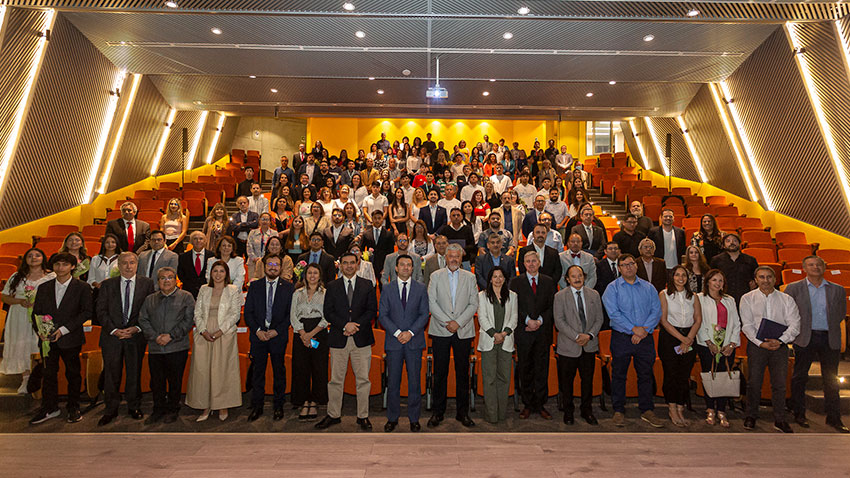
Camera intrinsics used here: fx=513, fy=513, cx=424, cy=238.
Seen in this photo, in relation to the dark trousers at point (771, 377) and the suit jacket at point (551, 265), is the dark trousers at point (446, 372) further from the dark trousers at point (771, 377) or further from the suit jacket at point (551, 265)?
the dark trousers at point (771, 377)

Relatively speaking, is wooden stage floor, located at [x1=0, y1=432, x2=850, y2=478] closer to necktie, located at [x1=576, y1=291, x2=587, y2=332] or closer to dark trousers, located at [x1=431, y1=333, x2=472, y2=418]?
dark trousers, located at [x1=431, y1=333, x2=472, y2=418]

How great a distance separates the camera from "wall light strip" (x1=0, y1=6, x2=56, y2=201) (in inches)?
275

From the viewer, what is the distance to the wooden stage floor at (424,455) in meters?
3.32

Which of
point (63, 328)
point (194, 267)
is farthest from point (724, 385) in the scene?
point (63, 328)

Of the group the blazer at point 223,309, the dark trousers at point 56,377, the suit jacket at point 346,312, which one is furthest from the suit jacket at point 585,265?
the dark trousers at point 56,377

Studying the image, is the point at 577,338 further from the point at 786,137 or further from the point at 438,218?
the point at 786,137

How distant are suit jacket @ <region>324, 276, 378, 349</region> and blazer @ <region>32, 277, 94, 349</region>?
6.71 ft

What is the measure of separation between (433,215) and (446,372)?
9.41 feet

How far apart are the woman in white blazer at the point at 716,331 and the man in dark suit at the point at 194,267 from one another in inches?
181

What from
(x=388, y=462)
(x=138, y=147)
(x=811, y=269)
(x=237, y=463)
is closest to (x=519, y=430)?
(x=388, y=462)

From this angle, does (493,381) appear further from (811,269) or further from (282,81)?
(282,81)

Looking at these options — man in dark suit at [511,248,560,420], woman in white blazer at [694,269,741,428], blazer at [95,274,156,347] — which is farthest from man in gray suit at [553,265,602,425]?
blazer at [95,274,156,347]

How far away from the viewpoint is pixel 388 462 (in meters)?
3.44

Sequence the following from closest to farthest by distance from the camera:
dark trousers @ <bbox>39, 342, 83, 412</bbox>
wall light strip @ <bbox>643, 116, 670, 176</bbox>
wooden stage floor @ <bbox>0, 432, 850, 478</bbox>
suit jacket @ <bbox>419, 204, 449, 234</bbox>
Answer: wooden stage floor @ <bbox>0, 432, 850, 478</bbox> < dark trousers @ <bbox>39, 342, 83, 412</bbox> < suit jacket @ <bbox>419, 204, 449, 234</bbox> < wall light strip @ <bbox>643, 116, 670, 176</bbox>
